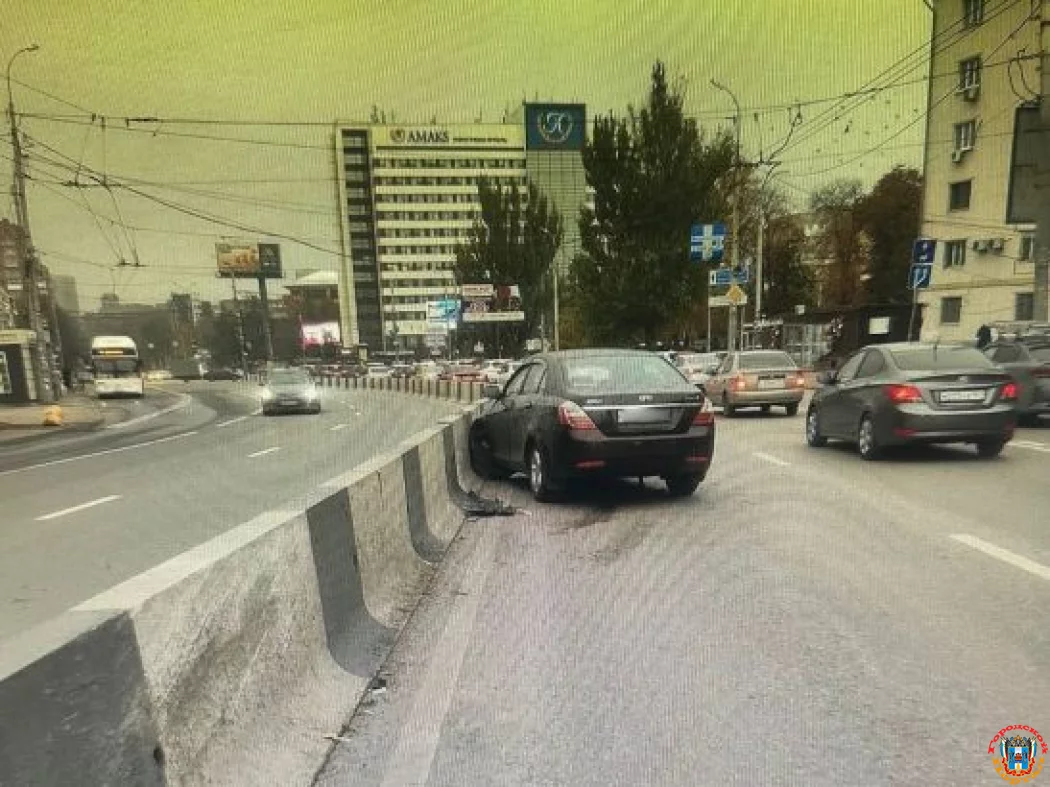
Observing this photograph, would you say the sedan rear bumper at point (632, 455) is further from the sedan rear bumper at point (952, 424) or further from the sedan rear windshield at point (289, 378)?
the sedan rear windshield at point (289, 378)

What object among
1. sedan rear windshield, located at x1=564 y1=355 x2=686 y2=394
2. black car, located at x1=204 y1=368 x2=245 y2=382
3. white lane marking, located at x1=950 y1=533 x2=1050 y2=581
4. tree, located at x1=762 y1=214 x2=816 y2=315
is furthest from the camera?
black car, located at x1=204 y1=368 x2=245 y2=382

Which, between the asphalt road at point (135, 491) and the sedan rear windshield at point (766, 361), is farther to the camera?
the sedan rear windshield at point (766, 361)

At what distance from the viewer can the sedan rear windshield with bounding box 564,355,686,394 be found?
6957mm

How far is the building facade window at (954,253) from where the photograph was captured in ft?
111

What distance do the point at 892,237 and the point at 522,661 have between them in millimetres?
55811

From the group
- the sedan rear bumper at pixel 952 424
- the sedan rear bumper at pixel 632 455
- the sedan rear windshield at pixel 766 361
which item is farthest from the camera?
the sedan rear windshield at pixel 766 361

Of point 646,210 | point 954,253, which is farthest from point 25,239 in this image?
point 954,253

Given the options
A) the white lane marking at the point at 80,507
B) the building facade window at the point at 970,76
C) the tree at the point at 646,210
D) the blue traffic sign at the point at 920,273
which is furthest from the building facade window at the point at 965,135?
the white lane marking at the point at 80,507

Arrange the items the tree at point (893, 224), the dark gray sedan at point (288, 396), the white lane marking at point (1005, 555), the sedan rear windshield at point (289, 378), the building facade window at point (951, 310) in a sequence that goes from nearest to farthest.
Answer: the white lane marking at point (1005, 555) → the dark gray sedan at point (288, 396) → the sedan rear windshield at point (289, 378) → the building facade window at point (951, 310) → the tree at point (893, 224)

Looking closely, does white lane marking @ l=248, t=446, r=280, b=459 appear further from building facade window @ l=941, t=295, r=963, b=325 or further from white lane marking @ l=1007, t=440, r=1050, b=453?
building facade window @ l=941, t=295, r=963, b=325

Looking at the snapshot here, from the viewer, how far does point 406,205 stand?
126625 mm

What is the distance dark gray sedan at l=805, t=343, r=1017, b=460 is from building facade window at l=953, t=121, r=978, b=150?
30352 mm

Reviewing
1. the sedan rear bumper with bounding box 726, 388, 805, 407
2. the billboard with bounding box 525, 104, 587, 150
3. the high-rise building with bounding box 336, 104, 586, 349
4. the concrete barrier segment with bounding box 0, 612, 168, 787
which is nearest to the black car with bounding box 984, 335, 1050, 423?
the sedan rear bumper with bounding box 726, 388, 805, 407

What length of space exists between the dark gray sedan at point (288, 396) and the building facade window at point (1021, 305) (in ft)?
98.0
